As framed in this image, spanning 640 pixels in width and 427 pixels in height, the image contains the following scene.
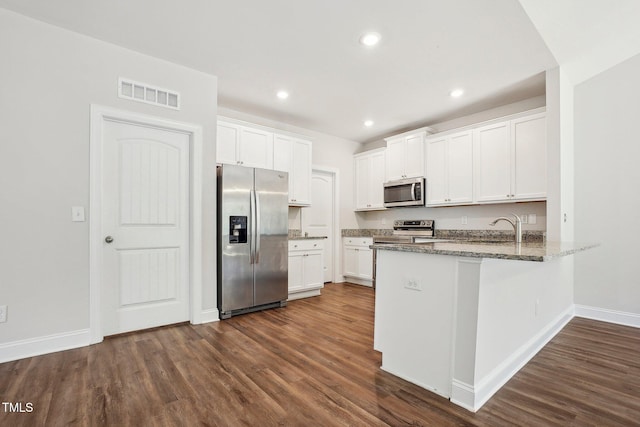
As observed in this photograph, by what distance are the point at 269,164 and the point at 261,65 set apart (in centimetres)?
151

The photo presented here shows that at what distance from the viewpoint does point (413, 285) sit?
205 centimetres

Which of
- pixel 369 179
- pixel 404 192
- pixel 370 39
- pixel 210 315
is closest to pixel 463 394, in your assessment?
pixel 210 315

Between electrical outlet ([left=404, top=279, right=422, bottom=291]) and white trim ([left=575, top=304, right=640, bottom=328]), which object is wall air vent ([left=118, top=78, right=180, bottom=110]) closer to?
electrical outlet ([left=404, top=279, right=422, bottom=291])

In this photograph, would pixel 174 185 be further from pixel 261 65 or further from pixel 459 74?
pixel 459 74

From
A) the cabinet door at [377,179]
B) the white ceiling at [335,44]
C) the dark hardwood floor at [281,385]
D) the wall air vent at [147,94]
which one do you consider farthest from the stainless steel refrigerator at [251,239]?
the cabinet door at [377,179]

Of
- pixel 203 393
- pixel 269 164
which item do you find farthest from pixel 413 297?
pixel 269 164

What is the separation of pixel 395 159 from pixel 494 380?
3.77 metres

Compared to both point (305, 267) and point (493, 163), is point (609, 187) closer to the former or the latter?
point (493, 163)

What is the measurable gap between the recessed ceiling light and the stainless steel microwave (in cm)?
246

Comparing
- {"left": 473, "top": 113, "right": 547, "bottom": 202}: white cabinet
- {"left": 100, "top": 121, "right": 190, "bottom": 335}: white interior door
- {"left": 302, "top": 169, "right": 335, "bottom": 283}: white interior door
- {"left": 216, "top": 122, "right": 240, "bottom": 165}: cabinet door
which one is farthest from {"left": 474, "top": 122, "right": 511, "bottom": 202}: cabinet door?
{"left": 100, "top": 121, "right": 190, "bottom": 335}: white interior door

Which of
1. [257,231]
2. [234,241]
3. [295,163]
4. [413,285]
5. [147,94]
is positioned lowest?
[413,285]

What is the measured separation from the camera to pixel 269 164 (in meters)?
4.45

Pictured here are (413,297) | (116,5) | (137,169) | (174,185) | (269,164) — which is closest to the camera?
(413,297)

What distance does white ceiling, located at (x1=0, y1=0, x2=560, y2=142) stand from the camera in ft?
7.74
